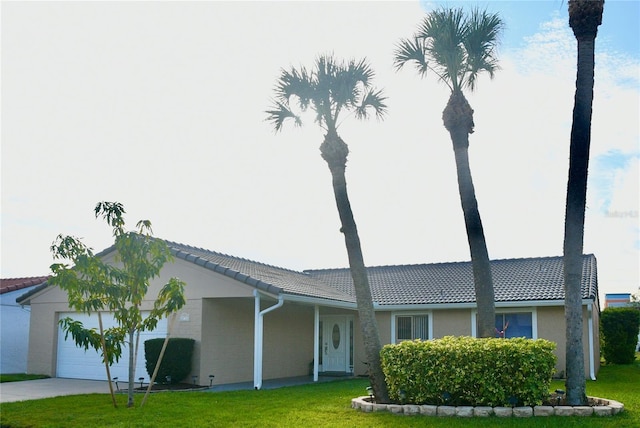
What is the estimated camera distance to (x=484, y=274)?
1426 cm

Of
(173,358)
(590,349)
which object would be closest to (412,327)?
(590,349)

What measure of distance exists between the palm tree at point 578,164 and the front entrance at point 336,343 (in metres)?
12.4

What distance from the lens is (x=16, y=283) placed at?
27.8 meters

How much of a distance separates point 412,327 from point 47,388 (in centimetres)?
1161

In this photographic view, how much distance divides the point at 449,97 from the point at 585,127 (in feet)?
11.8

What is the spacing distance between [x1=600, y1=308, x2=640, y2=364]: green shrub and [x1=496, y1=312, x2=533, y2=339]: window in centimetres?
651

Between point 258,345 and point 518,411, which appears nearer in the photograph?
point 518,411

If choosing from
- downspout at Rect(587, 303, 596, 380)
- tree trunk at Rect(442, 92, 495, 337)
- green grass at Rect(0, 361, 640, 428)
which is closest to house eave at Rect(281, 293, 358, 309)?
A: green grass at Rect(0, 361, 640, 428)

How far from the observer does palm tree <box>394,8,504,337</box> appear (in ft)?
47.5

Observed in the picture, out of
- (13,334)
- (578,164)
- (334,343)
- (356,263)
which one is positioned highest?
(578,164)

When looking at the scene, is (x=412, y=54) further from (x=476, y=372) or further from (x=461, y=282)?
(x=461, y=282)

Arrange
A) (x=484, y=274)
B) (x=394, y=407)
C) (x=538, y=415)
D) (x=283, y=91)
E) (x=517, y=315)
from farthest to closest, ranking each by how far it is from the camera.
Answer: (x=517, y=315) → (x=283, y=91) → (x=484, y=274) → (x=394, y=407) → (x=538, y=415)

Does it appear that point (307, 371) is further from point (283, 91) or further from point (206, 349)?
point (283, 91)

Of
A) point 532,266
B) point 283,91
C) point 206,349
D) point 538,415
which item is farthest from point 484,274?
point 532,266
